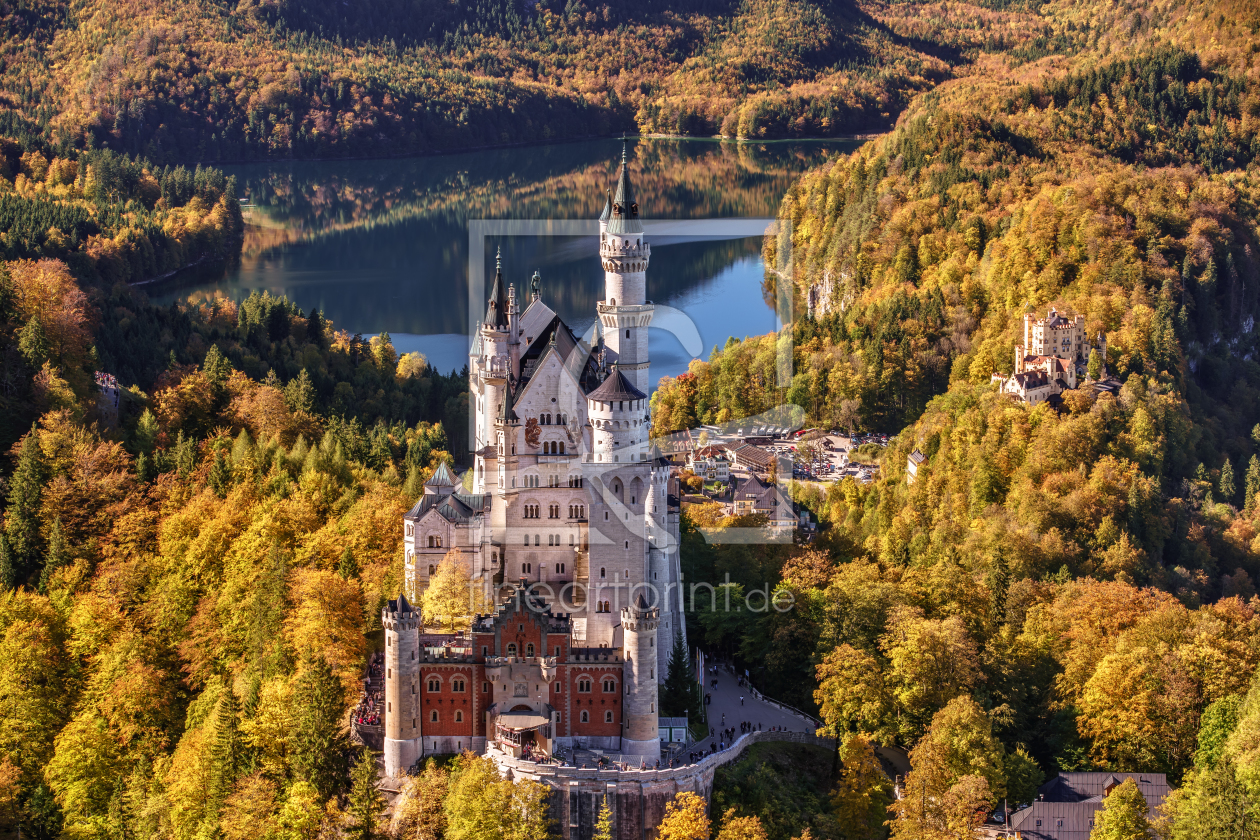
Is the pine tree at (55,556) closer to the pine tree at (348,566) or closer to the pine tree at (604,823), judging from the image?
the pine tree at (348,566)

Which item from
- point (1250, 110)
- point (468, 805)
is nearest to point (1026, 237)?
point (1250, 110)

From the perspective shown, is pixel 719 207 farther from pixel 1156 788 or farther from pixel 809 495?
pixel 1156 788

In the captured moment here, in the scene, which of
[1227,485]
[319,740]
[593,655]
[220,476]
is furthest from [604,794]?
[1227,485]

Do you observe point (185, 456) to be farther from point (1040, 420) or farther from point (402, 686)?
point (1040, 420)

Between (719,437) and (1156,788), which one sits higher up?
(719,437)

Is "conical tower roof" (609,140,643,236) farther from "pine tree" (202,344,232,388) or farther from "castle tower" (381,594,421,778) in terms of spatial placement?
"pine tree" (202,344,232,388)

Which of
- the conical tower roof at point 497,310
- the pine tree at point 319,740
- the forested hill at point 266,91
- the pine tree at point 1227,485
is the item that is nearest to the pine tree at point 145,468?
the conical tower roof at point 497,310
